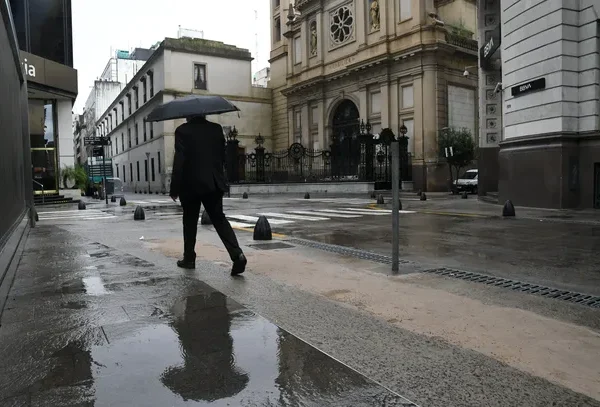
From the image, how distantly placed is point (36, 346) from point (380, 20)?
115ft

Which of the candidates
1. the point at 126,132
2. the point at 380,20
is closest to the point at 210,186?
the point at 380,20

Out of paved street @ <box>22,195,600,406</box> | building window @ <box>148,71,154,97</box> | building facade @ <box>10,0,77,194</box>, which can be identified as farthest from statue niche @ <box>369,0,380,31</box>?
paved street @ <box>22,195,600,406</box>

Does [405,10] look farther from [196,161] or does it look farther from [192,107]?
[196,161]

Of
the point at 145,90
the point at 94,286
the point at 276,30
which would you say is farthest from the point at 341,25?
the point at 94,286

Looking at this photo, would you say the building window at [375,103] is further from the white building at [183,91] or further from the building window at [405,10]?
the white building at [183,91]

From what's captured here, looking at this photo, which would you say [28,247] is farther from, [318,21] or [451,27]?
[318,21]

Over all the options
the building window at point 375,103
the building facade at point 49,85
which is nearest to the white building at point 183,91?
the building window at point 375,103

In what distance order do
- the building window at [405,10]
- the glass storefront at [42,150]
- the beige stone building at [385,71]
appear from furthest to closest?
the building window at [405,10]
the beige stone building at [385,71]
the glass storefront at [42,150]

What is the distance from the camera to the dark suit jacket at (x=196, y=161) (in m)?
5.71

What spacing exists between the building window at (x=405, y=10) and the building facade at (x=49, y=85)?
67.9ft

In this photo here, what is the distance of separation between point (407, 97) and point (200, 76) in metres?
19.6

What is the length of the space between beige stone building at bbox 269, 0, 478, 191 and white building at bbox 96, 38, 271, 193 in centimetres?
410

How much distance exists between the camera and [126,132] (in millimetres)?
59562

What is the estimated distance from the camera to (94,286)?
5.45 m
